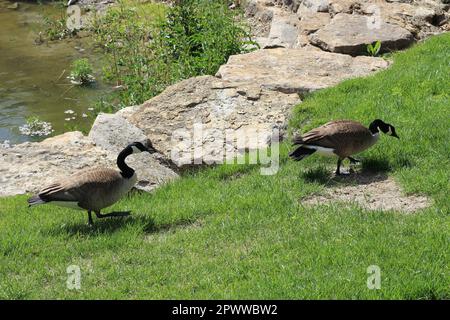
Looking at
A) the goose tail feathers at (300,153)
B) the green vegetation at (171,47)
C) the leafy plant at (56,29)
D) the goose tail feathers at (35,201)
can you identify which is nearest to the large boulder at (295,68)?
the green vegetation at (171,47)

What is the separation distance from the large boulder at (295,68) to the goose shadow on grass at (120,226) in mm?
3575

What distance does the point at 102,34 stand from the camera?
53.6ft

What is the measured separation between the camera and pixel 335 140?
834 cm

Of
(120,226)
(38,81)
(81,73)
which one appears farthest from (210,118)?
(38,81)

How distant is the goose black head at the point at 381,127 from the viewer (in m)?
8.73

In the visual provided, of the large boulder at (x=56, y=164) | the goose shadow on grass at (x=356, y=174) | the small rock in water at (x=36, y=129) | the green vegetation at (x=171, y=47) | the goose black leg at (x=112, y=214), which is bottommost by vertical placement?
the small rock in water at (x=36, y=129)

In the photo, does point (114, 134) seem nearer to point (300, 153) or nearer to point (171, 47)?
point (300, 153)

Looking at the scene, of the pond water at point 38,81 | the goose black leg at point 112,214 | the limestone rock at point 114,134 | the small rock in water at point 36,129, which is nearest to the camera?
the goose black leg at point 112,214

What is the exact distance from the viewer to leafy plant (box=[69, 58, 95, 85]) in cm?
1555

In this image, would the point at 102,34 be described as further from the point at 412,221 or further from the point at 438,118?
the point at 412,221

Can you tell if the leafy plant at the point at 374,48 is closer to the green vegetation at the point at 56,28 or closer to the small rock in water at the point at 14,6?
the green vegetation at the point at 56,28

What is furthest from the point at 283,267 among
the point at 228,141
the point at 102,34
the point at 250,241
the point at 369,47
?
the point at 102,34

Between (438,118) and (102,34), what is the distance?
9.01 m

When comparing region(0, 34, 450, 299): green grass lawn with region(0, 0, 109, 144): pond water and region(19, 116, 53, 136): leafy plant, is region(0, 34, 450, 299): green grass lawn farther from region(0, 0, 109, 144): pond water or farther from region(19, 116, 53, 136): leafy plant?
region(0, 0, 109, 144): pond water
